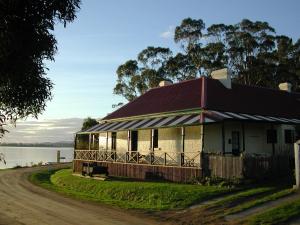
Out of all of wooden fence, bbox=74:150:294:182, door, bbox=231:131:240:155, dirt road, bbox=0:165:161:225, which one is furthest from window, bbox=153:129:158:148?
dirt road, bbox=0:165:161:225

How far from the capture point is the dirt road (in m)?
14.3

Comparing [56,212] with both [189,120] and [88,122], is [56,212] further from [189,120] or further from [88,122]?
[88,122]

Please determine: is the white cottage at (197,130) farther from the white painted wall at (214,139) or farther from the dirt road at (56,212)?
the dirt road at (56,212)

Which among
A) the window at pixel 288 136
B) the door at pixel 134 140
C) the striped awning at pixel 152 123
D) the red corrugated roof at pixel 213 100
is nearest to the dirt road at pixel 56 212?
the striped awning at pixel 152 123

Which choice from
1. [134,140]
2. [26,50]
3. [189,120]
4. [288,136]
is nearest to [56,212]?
[26,50]

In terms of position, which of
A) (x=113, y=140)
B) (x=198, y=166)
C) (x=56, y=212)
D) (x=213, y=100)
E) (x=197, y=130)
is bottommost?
(x=56, y=212)

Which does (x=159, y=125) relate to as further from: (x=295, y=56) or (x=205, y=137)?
(x=295, y=56)

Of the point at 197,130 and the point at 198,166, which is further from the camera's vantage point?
the point at 197,130

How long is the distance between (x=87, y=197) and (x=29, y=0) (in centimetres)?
1228

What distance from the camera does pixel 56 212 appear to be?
16.2m

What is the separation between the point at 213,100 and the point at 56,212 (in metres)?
15.1

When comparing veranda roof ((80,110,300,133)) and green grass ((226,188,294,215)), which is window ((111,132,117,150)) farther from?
green grass ((226,188,294,215))

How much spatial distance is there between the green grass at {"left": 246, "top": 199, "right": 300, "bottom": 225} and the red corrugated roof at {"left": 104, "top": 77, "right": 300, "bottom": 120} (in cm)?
1223

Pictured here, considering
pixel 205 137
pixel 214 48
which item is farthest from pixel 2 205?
pixel 214 48
